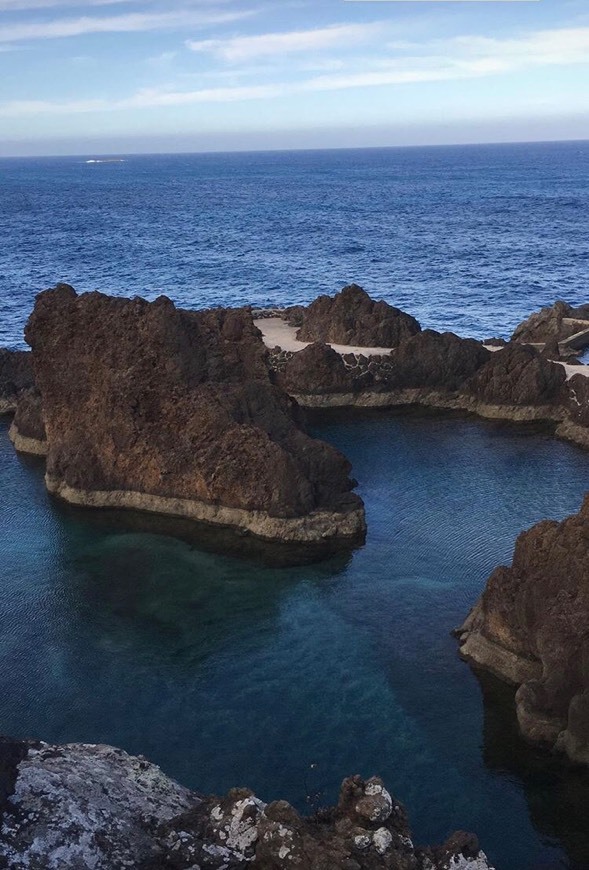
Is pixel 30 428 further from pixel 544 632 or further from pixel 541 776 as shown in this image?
pixel 541 776

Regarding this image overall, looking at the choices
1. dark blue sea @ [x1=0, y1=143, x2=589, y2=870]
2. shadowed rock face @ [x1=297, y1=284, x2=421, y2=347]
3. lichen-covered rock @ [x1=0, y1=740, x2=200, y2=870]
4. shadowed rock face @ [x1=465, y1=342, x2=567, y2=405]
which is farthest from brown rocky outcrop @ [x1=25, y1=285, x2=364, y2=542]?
shadowed rock face @ [x1=297, y1=284, x2=421, y2=347]

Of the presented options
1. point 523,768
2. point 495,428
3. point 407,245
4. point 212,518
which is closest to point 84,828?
point 523,768

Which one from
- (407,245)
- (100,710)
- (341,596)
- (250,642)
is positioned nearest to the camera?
(100,710)

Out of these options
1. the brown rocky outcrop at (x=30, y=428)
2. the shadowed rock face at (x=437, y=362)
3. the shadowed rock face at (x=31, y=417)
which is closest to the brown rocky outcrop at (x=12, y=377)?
the shadowed rock face at (x=31, y=417)

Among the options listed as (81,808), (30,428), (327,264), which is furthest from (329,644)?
(327,264)

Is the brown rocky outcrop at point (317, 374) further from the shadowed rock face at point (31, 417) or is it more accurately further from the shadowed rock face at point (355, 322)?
the shadowed rock face at point (31, 417)

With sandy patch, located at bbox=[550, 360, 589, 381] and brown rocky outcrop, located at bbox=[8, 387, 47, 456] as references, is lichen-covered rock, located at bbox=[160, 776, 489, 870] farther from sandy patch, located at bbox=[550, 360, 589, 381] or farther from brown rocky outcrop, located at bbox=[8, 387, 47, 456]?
sandy patch, located at bbox=[550, 360, 589, 381]

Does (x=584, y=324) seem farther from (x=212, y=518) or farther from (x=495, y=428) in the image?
(x=212, y=518)
